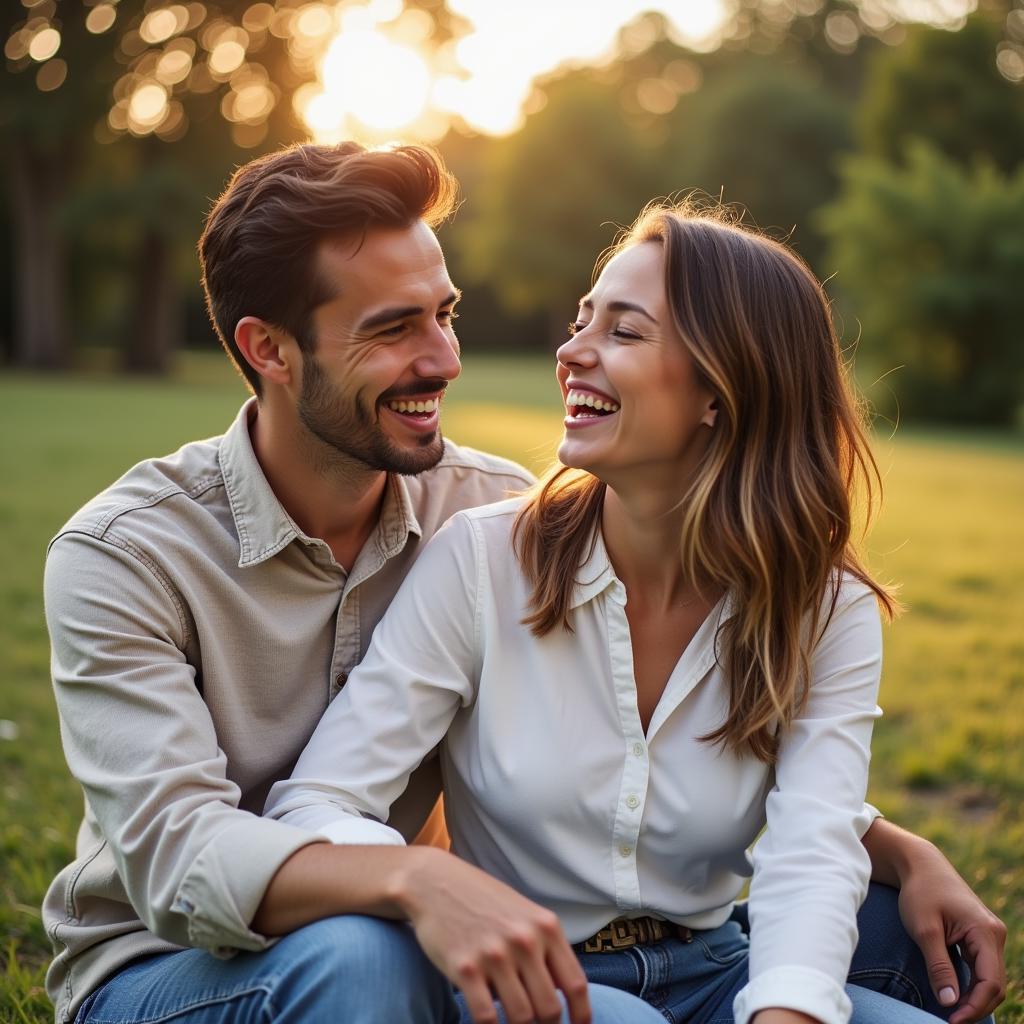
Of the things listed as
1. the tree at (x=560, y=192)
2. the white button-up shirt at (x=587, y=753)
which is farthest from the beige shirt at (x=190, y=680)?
the tree at (x=560, y=192)

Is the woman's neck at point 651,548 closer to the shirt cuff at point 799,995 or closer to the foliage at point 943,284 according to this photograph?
the shirt cuff at point 799,995

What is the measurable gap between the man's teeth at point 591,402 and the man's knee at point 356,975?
1129mm

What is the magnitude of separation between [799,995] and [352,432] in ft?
4.98

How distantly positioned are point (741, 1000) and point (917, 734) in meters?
3.41

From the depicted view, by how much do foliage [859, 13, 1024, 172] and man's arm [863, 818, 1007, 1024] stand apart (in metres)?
Result: 31.5

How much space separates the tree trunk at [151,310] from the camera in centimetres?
3206

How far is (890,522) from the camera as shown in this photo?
11.2 m

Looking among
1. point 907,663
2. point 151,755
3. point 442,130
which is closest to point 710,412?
point 151,755

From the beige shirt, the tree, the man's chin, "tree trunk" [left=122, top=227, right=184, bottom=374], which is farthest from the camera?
the tree

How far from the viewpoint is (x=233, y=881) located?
2.01 meters

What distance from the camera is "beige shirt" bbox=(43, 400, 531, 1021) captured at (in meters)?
2.10

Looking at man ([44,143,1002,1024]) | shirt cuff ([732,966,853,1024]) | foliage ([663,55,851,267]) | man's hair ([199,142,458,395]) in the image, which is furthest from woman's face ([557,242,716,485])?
foliage ([663,55,851,267])

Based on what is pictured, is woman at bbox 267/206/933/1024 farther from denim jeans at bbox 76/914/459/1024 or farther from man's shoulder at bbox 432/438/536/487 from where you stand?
man's shoulder at bbox 432/438/536/487

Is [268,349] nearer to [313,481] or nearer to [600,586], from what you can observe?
[313,481]
